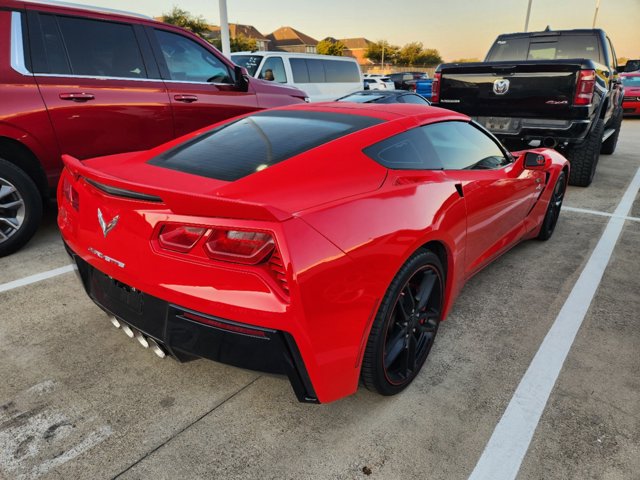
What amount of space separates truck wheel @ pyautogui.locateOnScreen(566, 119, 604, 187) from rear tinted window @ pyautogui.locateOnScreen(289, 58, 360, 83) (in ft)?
22.3

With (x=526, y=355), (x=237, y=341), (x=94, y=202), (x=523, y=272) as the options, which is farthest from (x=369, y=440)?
(x=523, y=272)

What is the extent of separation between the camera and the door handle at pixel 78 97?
387cm

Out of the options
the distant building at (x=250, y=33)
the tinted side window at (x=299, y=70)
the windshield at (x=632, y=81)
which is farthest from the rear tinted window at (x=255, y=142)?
the distant building at (x=250, y=33)

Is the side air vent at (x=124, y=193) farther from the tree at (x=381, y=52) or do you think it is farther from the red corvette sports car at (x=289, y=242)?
the tree at (x=381, y=52)

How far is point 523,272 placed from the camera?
3.76 meters

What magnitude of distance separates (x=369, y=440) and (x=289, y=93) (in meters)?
4.93

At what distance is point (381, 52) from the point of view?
7544 centimetres

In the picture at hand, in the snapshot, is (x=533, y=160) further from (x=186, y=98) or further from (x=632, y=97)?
(x=632, y=97)

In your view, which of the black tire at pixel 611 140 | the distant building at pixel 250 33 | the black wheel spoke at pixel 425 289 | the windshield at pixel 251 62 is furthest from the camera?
the distant building at pixel 250 33

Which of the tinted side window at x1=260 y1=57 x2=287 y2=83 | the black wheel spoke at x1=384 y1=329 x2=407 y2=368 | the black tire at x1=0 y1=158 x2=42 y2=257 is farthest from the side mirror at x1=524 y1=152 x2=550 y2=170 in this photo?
the tinted side window at x1=260 y1=57 x2=287 y2=83

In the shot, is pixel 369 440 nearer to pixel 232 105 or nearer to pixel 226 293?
pixel 226 293

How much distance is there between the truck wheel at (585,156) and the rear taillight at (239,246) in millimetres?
6015

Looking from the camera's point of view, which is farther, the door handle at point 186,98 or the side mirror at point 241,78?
the side mirror at point 241,78

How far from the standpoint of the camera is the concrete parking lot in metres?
1.87
